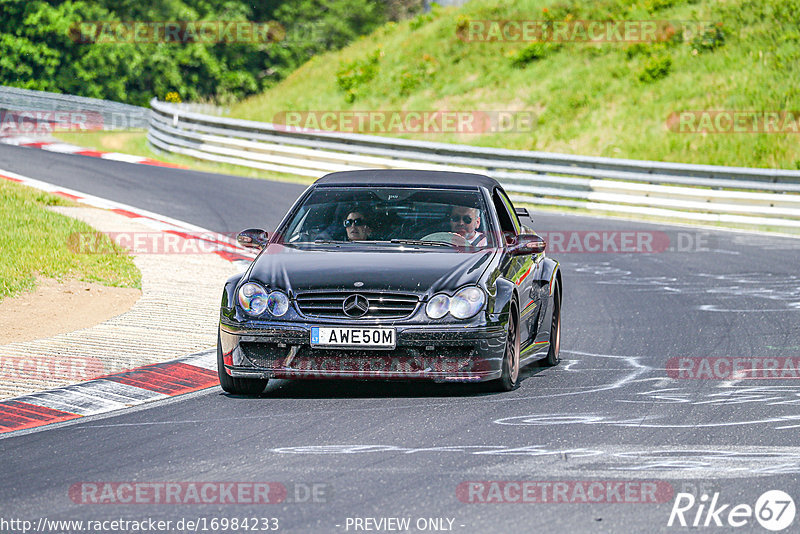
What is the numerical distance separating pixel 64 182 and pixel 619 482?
1824 centimetres

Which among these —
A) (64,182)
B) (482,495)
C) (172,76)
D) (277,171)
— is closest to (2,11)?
(172,76)

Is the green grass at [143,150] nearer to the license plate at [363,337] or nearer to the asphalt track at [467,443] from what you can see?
the asphalt track at [467,443]

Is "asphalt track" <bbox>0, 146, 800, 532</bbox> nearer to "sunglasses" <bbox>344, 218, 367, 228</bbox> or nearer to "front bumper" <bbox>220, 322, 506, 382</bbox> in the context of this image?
"front bumper" <bbox>220, 322, 506, 382</bbox>

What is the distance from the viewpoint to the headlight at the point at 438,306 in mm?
8016

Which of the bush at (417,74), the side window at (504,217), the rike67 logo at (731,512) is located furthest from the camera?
the bush at (417,74)

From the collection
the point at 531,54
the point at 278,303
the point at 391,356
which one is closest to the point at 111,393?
the point at 278,303

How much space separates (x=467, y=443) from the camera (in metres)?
6.93

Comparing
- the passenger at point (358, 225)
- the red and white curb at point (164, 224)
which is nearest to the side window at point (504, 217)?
the passenger at point (358, 225)

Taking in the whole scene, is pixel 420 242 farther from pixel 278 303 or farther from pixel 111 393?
pixel 111 393

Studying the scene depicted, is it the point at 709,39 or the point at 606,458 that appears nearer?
the point at 606,458

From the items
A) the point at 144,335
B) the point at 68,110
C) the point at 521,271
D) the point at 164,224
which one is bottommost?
the point at 144,335

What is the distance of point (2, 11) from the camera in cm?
4984

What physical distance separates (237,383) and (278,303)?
686 mm

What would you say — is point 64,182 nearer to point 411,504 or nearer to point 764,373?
point 764,373
